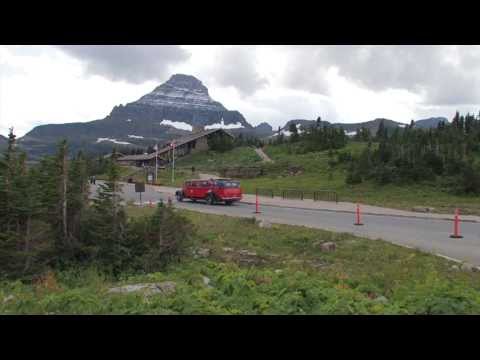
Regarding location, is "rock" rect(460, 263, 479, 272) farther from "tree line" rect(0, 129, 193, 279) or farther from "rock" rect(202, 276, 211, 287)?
"tree line" rect(0, 129, 193, 279)

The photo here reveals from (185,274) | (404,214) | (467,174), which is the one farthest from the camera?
(467,174)

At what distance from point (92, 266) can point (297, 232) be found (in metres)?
7.35

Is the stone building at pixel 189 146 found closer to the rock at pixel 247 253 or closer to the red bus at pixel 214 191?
the red bus at pixel 214 191

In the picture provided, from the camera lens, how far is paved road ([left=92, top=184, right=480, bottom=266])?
11.5 metres

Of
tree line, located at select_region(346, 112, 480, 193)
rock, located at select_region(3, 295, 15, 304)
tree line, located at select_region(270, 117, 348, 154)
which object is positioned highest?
tree line, located at select_region(270, 117, 348, 154)

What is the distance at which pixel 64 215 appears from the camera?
906 centimetres

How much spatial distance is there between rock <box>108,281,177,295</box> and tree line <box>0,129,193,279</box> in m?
1.90

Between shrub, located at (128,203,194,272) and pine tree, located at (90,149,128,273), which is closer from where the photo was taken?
pine tree, located at (90,149,128,273)

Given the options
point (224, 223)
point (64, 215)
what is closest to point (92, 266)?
point (64, 215)

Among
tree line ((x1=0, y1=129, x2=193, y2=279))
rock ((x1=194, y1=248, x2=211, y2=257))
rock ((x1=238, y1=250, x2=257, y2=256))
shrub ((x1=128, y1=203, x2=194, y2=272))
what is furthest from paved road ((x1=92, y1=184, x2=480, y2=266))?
tree line ((x1=0, y1=129, x2=193, y2=279))

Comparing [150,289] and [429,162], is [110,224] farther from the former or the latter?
[429,162]

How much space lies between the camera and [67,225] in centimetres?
927

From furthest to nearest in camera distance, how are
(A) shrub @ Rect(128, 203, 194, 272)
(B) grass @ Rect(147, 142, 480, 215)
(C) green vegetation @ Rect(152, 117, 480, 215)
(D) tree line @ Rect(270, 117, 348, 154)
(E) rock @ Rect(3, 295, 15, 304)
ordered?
(D) tree line @ Rect(270, 117, 348, 154) → (C) green vegetation @ Rect(152, 117, 480, 215) → (B) grass @ Rect(147, 142, 480, 215) → (A) shrub @ Rect(128, 203, 194, 272) → (E) rock @ Rect(3, 295, 15, 304)
